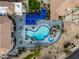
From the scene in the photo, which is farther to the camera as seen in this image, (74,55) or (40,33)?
(40,33)

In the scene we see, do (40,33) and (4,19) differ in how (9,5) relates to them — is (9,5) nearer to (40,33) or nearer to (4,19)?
(4,19)

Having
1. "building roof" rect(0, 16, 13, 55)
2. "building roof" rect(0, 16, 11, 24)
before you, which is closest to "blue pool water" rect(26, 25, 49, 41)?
"building roof" rect(0, 16, 13, 55)

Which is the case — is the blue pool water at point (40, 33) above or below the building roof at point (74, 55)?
above

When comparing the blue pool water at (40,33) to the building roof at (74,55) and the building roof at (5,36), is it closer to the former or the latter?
the building roof at (5,36)

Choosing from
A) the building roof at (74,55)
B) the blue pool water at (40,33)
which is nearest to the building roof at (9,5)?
the blue pool water at (40,33)

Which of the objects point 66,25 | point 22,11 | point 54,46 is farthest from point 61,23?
point 22,11

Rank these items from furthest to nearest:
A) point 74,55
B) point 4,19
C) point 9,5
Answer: point 9,5, point 74,55, point 4,19

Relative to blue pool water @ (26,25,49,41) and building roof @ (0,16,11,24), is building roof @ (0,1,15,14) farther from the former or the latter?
blue pool water @ (26,25,49,41)

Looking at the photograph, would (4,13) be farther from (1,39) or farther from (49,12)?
(49,12)

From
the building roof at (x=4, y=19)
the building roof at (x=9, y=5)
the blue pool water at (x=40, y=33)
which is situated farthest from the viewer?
the blue pool water at (x=40, y=33)

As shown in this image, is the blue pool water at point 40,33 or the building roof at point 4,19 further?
the blue pool water at point 40,33

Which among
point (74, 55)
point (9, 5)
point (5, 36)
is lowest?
point (74, 55)

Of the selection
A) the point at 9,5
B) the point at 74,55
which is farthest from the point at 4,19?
the point at 74,55
